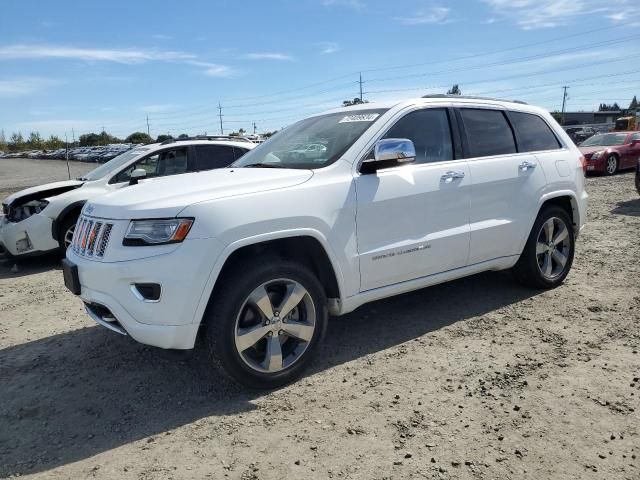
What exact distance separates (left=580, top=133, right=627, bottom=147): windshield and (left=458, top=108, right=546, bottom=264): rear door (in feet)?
48.2

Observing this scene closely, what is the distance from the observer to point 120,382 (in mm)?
3752

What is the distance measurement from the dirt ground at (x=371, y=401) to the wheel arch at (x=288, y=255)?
0.67m

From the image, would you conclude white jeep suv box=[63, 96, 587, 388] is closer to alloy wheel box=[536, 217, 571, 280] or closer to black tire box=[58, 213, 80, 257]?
alloy wheel box=[536, 217, 571, 280]

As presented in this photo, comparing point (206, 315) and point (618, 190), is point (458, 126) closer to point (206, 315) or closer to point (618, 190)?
point (206, 315)

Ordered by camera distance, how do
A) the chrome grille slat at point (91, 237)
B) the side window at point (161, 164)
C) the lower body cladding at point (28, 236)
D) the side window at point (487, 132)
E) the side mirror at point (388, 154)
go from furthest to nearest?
the side window at point (161, 164) < the lower body cladding at point (28, 236) < the side window at point (487, 132) < the side mirror at point (388, 154) < the chrome grille slat at point (91, 237)

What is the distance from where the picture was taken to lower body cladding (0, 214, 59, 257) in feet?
23.5

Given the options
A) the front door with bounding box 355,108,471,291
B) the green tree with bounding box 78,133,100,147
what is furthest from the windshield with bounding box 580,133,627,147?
the green tree with bounding box 78,133,100,147

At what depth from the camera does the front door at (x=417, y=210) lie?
150 inches

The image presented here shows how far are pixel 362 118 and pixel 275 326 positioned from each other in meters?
1.81

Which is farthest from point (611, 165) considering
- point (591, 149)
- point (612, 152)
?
point (591, 149)

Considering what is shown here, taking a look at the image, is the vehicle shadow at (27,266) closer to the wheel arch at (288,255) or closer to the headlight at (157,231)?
the headlight at (157,231)

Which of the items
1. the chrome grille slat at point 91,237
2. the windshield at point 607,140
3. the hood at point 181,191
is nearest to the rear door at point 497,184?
the hood at point 181,191

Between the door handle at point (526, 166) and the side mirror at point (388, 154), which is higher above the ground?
the side mirror at point (388, 154)

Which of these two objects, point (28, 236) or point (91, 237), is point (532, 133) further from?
point (28, 236)
